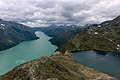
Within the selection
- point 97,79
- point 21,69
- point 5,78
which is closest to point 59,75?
point 21,69

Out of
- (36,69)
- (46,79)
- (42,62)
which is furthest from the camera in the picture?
(42,62)

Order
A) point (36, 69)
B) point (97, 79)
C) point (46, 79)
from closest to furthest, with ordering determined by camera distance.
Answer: point (46, 79) < point (36, 69) < point (97, 79)

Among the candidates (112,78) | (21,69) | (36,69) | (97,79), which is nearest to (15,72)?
(21,69)

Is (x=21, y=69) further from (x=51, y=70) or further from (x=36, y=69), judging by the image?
(x=51, y=70)

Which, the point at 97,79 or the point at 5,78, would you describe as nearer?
the point at 5,78

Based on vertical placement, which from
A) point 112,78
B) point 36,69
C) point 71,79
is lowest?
point 112,78

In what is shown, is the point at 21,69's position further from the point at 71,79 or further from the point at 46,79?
the point at 71,79

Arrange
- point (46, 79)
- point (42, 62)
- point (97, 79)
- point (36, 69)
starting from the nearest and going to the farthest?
point (46, 79) → point (36, 69) → point (42, 62) → point (97, 79)

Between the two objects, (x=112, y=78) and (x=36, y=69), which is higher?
(x=36, y=69)

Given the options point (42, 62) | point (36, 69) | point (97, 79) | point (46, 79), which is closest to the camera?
point (46, 79)
